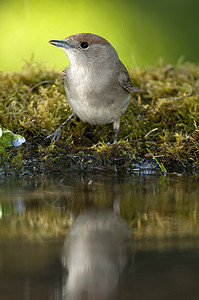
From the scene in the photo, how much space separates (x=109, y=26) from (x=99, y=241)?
7177mm

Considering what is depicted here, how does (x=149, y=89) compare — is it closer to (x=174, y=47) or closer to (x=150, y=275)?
(x=174, y=47)

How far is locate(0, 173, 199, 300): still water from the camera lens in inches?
63.9

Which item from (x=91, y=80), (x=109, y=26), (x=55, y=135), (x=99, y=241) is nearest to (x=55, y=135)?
(x=55, y=135)

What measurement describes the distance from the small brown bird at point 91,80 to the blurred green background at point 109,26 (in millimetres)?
3636

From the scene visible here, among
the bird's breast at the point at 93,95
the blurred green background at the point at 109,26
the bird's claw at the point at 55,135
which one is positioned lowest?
the bird's claw at the point at 55,135

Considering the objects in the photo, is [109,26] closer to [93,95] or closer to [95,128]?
[95,128]

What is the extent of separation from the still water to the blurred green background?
5.36 m

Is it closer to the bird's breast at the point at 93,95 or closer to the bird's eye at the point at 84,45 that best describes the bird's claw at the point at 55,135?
the bird's breast at the point at 93,95

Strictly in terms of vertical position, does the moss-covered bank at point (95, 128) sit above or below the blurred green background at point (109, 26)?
below

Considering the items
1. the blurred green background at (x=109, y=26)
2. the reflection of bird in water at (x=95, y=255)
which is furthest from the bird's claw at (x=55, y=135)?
the blurred green background at (x=109, y=26)

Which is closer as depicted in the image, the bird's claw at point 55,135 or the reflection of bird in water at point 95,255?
the reflection of bird in water at point 95,255

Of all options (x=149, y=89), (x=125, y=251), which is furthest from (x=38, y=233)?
(x=149, y=89)

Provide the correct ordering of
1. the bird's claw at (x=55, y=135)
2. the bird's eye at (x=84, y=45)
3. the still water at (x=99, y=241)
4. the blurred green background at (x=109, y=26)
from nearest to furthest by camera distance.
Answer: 1. the still water at (x=99, y=241)
2. the bird's eye at (x=84, y=45)
3. the bird's claw at (x=55, y=135)
4. the blurred green background at (x=109, y=26)

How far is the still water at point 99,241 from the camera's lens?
63.9 inches
